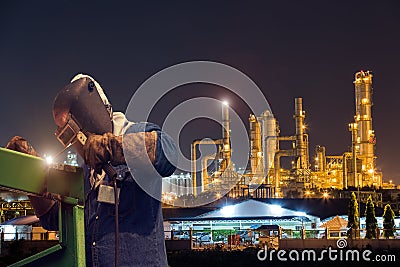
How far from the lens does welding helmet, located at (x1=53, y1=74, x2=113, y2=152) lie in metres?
2.37

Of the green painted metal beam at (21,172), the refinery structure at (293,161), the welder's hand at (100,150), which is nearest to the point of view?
the green painted metal beam at (21,172)

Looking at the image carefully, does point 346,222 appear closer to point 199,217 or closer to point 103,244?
point 199,217

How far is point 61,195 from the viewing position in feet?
6.61

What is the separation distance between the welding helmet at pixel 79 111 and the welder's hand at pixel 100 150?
0.32ft

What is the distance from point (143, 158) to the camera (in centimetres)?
247

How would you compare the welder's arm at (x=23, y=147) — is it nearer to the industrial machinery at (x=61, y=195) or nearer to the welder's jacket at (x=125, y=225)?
the welder's jacket at (x=125, y=225)

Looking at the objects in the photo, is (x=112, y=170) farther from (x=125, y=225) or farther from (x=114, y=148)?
(x=125, y=225)

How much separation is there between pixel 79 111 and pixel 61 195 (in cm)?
49

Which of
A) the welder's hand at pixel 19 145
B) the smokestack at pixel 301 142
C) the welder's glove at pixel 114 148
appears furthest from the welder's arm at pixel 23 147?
the smokestack at pixel 301 142

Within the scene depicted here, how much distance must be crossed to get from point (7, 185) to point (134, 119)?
113 cm

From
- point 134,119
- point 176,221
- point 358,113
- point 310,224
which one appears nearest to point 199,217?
point 176,221

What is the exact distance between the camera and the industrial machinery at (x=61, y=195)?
1.88 m

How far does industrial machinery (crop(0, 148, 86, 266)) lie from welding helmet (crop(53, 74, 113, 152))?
0.32 m

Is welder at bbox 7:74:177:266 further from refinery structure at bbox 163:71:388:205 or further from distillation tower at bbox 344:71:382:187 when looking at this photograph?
distillation tower at bbox 344:71:382:187
